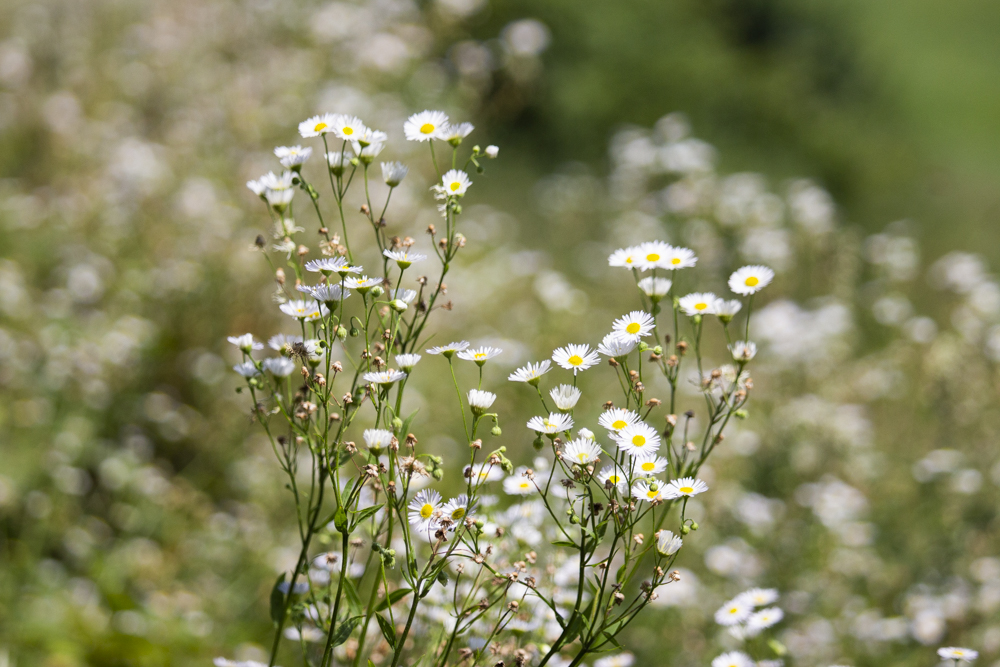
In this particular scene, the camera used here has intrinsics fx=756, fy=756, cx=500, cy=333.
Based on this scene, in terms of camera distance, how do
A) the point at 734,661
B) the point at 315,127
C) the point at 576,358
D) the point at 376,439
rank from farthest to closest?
the point at 734,661 < the point at 315,127 < the point at 576,358 < the point at 376,439

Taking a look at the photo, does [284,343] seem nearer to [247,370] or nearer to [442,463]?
[247,370]

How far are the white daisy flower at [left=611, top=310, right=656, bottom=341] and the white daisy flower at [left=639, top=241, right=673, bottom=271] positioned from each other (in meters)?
0.12

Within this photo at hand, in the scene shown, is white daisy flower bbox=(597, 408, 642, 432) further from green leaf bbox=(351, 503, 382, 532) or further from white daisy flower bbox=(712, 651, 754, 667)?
white daisy flower bbox=(712, 651, 754, 667)

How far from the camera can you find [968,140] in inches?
787

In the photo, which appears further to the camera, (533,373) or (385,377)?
(533,373)

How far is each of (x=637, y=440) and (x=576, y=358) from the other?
9.6 inches

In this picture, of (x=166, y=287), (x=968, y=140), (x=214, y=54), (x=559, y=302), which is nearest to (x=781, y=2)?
(x=968, y=140)

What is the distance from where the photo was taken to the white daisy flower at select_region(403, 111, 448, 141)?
1.64 metres

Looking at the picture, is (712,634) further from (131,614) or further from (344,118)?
(344,118)

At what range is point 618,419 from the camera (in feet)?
4.70

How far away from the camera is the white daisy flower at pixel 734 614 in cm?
185

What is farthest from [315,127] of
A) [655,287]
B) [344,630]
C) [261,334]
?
[261,334]

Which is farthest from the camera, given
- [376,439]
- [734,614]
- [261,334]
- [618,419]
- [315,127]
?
[261,334]

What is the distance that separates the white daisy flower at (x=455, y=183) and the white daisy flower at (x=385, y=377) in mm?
396
